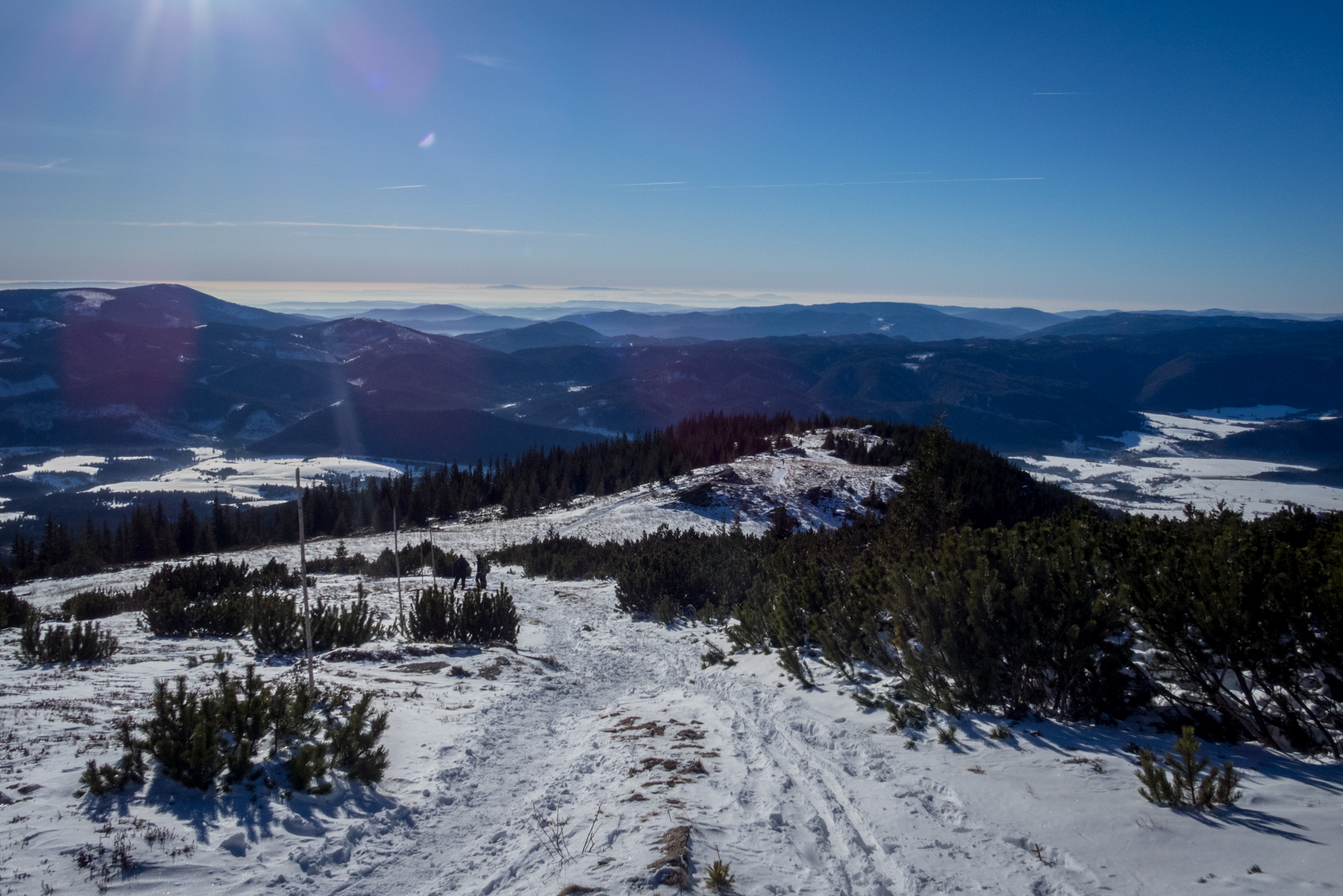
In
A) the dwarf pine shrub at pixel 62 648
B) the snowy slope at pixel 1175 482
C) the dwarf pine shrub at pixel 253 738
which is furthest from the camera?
the snowy slope at pixel 1175 482

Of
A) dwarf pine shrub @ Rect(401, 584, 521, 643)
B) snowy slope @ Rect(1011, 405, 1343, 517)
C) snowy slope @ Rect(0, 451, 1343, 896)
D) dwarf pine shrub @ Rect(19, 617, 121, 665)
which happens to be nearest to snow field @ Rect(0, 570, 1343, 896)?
snowy slope @ Rect(0, 451, 1343, 896)

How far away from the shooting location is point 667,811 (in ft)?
18.6

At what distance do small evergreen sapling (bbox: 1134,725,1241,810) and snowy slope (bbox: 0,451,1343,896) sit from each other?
11 centimetres

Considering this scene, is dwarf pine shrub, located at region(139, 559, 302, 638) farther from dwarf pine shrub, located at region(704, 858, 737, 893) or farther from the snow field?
dwarf pine shrub, located at region(704, 858, 737, 893)

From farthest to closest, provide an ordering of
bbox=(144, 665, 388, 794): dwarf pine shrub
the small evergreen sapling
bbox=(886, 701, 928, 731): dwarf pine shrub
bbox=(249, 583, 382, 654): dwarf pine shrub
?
bbox=(249, 583, 382, 654): dwarf pine shrub → bbox=(886, 701, 928, 731): dwarf pine shrub → bbox=(144, 665, 388, 794): dwarf pine shrub → the small evergreen sapling

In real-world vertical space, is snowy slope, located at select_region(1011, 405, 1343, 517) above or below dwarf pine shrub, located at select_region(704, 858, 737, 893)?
below

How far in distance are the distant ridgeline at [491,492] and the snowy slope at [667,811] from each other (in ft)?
105

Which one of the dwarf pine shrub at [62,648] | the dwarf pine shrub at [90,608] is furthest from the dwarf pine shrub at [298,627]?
the dwarf pine shrub at [90,608]

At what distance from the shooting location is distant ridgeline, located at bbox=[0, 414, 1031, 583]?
47.0m

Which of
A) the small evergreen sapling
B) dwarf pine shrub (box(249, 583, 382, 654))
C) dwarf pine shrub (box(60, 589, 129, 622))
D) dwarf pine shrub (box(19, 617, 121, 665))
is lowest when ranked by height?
dwarf pine shrub (box(60, 589, 129, 622))

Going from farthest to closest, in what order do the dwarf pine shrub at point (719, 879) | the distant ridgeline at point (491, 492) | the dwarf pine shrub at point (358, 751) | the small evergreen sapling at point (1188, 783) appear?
1. the distant ridgeline at point (491, 492)
2. the dwarf pine shrub at point (358, 751)
3. the small evergreen sapling at point (1188, 783)
4. the dwarf pine shrub at point (719, 879)

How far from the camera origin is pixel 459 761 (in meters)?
7.25

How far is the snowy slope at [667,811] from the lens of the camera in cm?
444

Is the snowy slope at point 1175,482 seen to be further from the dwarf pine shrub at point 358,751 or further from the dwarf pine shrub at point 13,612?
the dwarf pine shrub at point 13,612
